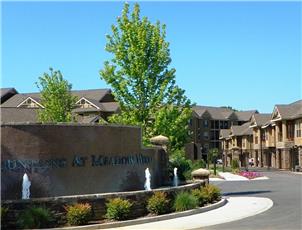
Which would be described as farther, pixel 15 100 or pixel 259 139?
pixel 15 100

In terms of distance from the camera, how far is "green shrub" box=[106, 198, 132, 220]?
677 inches

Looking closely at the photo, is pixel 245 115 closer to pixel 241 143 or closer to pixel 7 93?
pixel 241 143

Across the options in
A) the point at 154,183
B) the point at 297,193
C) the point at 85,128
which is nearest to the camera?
the point at 85,128

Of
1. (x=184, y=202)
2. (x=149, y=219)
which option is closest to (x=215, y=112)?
(x=184, y=202)

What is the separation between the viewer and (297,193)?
29047 millimetres

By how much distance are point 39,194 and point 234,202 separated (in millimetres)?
9565

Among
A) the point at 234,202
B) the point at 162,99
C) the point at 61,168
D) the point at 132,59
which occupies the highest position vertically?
the point at 132,59

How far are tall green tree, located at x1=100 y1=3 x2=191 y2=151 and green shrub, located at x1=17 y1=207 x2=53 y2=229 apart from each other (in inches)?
554

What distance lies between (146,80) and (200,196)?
10361 mm

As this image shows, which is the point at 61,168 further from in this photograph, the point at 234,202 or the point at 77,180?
the point at 234,202

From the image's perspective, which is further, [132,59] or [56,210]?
[132,59]

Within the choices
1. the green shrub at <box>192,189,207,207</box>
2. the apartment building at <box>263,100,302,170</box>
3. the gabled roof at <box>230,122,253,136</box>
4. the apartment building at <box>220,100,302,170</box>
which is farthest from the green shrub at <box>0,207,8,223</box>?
the gabled roof at <box>230,122,253,136</box>

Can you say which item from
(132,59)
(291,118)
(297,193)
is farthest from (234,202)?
(291,118)

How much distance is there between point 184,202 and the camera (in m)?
19.7
